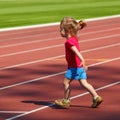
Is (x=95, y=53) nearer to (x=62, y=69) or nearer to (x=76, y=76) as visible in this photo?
(x=62, y=69)

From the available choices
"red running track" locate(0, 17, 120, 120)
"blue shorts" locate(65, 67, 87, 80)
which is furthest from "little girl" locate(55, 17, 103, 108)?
"red running track" locate(0, 17, 120, 120)

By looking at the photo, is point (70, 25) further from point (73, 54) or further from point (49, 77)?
point (49, 77)

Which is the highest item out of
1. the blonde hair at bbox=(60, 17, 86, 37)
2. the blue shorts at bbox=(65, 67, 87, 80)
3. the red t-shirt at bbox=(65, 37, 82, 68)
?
the blonde hair at bbox=(60, 17, 86, 37)

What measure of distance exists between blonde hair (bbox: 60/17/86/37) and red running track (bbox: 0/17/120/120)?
116cm

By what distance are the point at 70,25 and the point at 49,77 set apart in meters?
3.64

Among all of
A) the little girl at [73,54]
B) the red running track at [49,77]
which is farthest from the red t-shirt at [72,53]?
the red running track at [49,77]

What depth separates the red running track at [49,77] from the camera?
855cm

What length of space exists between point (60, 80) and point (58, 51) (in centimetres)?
547

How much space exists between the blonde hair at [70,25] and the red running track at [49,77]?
45.5 inches

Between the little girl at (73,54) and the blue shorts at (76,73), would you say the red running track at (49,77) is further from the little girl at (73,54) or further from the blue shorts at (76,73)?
the blue shorts at (76,73)

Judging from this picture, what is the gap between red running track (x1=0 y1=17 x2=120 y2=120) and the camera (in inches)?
337

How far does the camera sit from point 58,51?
1695 cm

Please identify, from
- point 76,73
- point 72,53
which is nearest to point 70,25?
point 72,53

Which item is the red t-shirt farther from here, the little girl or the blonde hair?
the blonde hair
